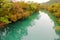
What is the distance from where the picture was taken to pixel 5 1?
9969 millimetres

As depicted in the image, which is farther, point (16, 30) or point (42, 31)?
point (16, 30)

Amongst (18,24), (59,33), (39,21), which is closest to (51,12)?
(39,21)

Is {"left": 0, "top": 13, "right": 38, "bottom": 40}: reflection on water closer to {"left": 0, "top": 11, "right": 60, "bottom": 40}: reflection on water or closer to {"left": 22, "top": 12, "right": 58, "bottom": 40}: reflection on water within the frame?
{"left": 0, "top": 11, "right": 60, "bottom": 40}: reflection on water

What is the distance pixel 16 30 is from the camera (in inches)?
400

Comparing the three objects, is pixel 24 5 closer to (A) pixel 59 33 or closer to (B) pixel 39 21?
(B) pixel 39 21

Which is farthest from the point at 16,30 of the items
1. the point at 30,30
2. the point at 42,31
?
the point at 42,31

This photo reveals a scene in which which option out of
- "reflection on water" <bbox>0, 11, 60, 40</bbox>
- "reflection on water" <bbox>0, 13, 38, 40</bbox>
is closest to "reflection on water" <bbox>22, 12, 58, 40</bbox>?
"reflection on water" <bbox>0, 11, 60, 40</bbox>

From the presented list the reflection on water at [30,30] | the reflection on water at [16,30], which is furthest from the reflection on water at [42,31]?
the reflection on water at [16,30]

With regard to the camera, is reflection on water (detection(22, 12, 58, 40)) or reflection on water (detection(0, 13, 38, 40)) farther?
reflection on water (detection(0, 13, 38, 40))

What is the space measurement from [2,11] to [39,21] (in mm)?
2765

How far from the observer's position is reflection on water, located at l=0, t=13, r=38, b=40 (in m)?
9.18

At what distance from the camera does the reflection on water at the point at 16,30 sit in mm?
9181

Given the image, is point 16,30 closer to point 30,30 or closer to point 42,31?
point 30,30

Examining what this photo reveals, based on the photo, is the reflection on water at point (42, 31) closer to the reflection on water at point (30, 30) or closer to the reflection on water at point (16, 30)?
the reflection on water at point (30, 30)
